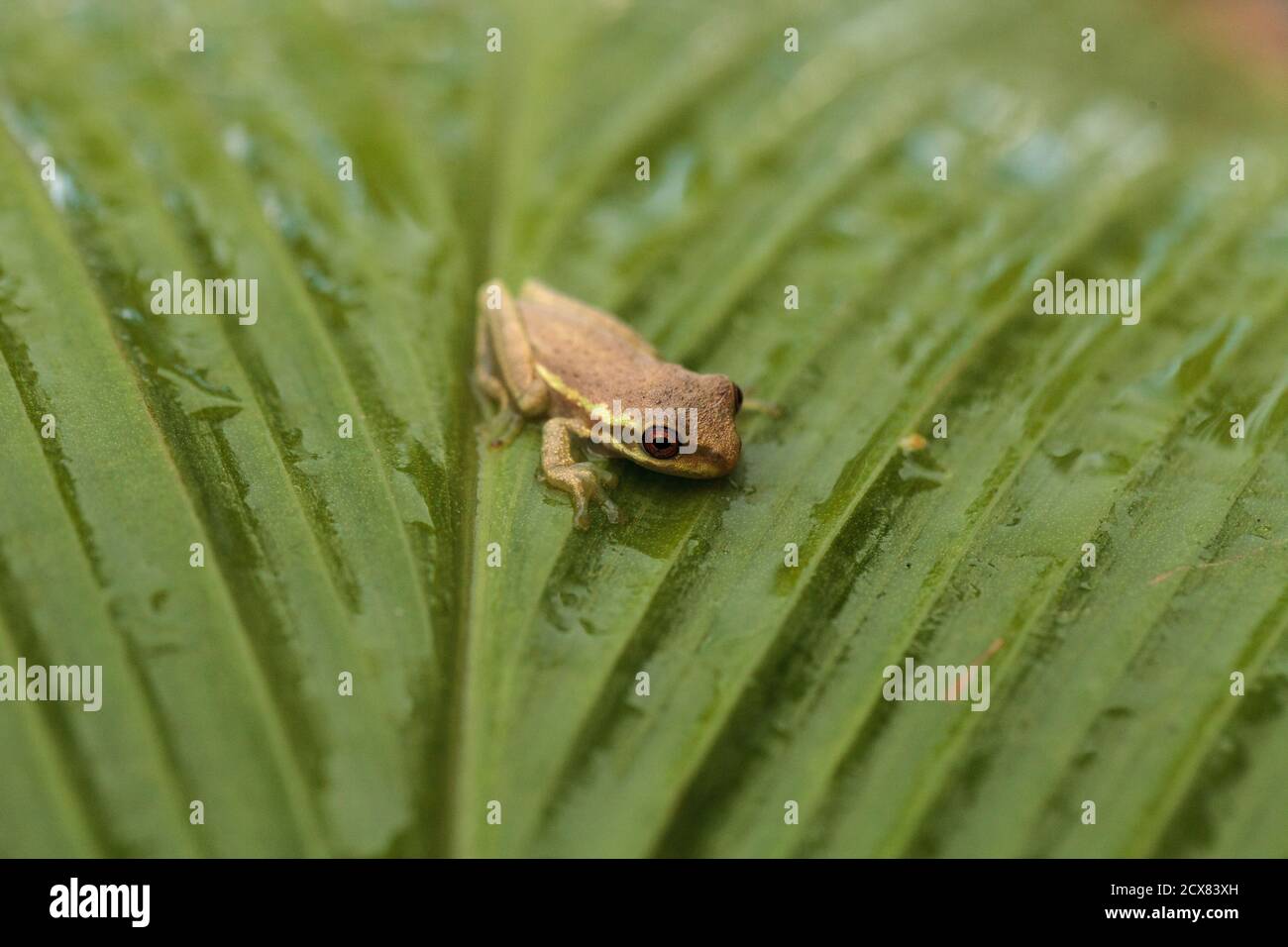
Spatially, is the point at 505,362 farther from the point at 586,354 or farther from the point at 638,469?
the point at 638,469

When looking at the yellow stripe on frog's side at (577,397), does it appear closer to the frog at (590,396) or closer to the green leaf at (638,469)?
the frog at (590,396)

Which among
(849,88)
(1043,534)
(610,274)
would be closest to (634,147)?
(610,274)

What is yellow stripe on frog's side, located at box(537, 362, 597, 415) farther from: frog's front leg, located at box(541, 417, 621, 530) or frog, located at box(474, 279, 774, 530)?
frog's front leg, located at box(541, 417, 621, 530)

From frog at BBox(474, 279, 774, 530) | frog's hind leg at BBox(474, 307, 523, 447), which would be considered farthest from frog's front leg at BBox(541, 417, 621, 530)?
frog's hind leg at BBox(474, 307, 523, 447)

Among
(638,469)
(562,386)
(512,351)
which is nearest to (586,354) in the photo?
(562,386)

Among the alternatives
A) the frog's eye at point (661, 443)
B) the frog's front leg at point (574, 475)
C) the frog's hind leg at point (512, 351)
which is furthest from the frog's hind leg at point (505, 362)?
the frog's eye at point (661, 443)
